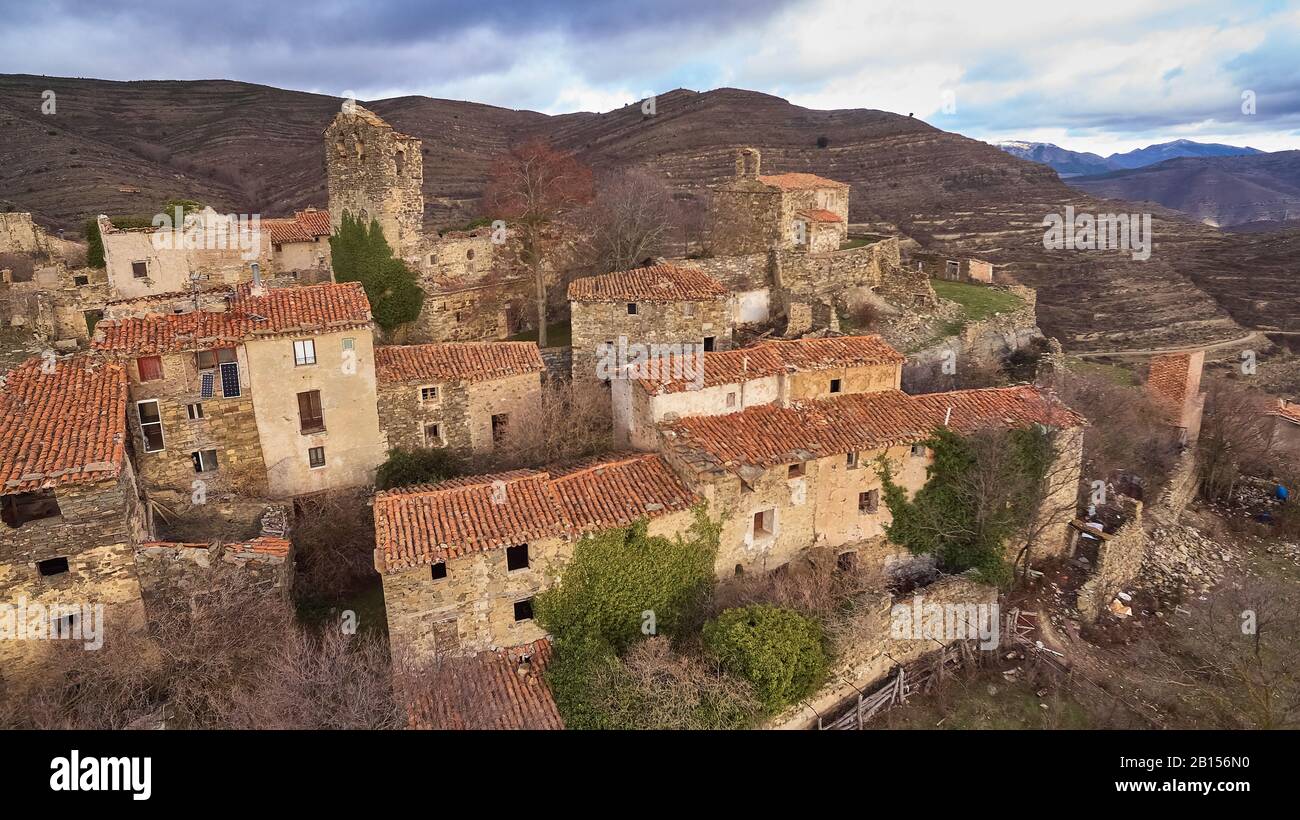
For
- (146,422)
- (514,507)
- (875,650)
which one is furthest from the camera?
(146,422)

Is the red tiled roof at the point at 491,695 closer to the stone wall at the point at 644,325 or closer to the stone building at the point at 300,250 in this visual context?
the stone wall at the point at 644,325

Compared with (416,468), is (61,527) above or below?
above

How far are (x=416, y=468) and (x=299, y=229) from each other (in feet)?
53.1

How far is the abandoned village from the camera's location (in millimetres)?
13648

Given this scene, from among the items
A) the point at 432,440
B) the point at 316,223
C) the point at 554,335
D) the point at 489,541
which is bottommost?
the point at 489,541

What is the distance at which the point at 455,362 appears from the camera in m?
20.8

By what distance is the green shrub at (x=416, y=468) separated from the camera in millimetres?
19547

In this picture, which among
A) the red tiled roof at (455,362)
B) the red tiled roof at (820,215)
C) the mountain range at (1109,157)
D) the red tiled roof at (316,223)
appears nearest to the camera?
the red tiled roof at (455,362)

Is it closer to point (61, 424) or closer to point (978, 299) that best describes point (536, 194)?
point (61, 424)

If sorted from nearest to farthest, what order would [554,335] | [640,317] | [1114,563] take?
[1114,563] < [640,317] < [554,335]

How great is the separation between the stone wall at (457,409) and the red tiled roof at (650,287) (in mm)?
3698

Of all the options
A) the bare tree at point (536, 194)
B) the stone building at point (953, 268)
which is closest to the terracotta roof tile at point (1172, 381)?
the stone building at point (953, 268)

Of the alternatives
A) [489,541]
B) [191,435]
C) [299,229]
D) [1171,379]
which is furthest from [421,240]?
[1171,379]
